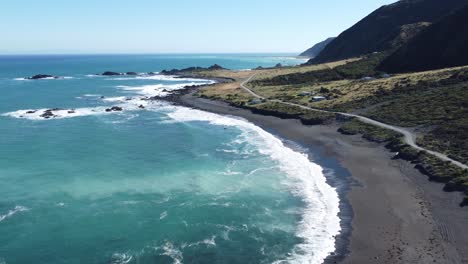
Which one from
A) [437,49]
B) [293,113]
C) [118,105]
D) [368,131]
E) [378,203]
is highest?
[437,49]

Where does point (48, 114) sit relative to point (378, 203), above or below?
below

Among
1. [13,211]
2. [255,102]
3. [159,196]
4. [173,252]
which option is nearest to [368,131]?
[159,196]

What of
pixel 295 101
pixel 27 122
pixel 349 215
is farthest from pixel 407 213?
pixel 27 122

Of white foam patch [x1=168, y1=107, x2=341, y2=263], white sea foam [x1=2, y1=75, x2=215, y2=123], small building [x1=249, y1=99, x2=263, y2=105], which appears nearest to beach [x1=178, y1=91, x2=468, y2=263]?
white foam patch [x1=168, y1=107, x2=341, y2=263]

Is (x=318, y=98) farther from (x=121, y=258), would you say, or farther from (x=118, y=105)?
(x=121, y=258)

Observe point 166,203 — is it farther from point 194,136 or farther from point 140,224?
point 194,136

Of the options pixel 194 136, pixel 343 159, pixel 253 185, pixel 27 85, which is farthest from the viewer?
pixel 27 85
